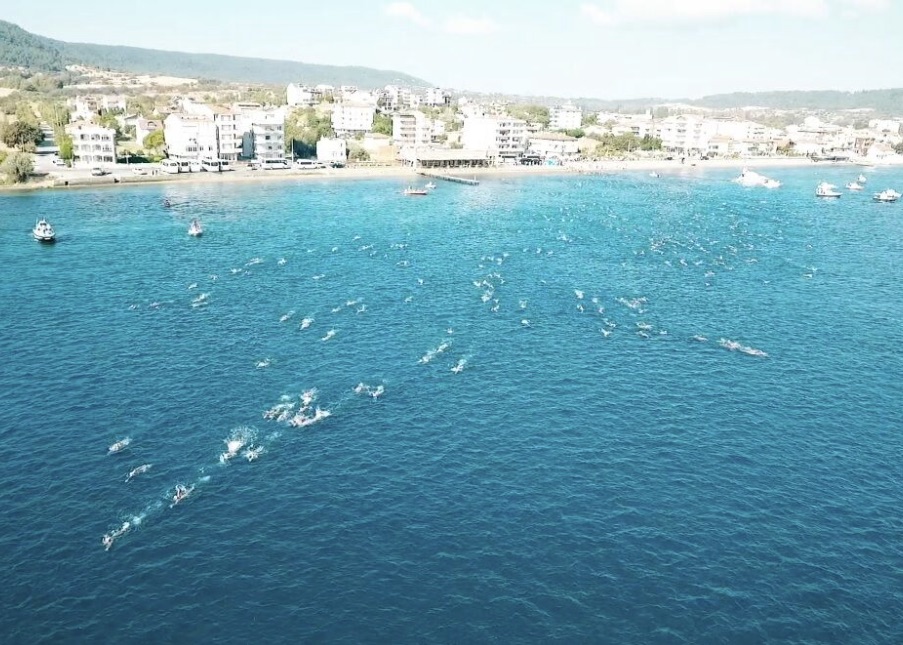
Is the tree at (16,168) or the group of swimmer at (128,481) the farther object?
the tree at (16,168)

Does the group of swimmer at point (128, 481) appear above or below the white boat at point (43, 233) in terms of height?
below

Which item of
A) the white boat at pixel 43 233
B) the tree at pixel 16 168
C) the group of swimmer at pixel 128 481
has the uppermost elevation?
the tree at pixel 16 168

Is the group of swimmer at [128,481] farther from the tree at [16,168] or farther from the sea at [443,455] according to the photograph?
the tree at [16,168]

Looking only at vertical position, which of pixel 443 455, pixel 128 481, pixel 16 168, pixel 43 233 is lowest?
pixel 128 481

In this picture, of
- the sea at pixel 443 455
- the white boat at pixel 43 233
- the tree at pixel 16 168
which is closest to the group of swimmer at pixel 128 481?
the sea at pixel 443 455

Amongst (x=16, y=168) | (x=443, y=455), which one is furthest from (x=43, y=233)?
(x=443, y=455)

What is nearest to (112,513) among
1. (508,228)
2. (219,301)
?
(219,301)

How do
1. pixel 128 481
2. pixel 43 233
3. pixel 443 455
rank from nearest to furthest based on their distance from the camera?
pixel 128 481 → pixel 443 455 → pixel 43 233

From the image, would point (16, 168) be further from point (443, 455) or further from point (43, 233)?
point (443, 455)
